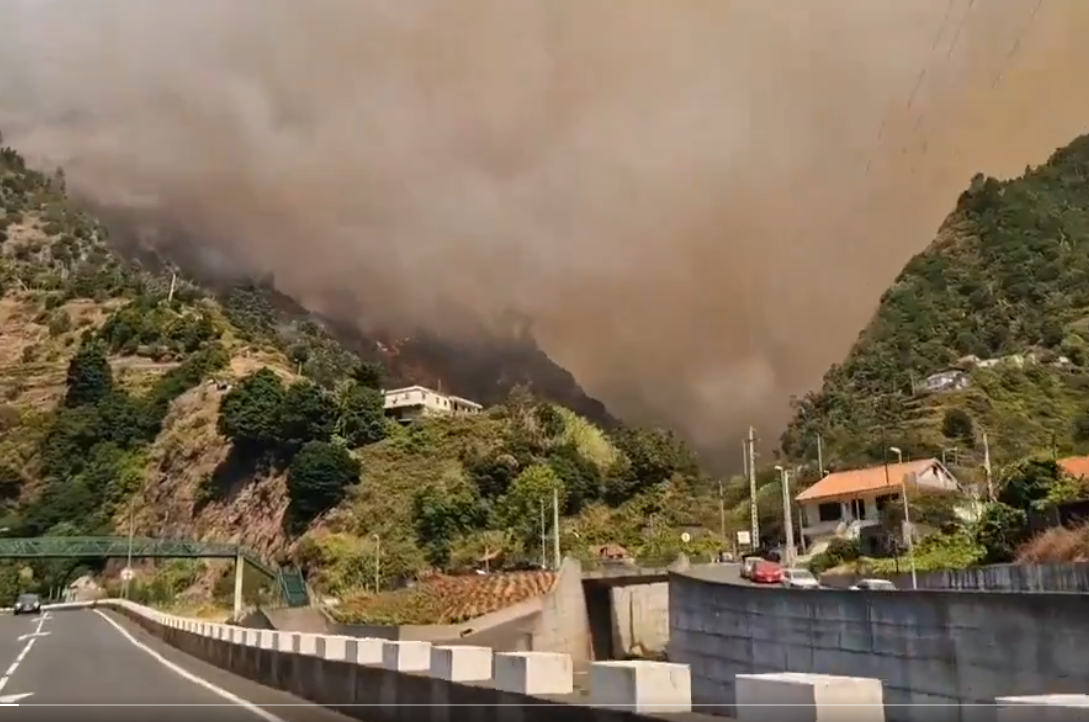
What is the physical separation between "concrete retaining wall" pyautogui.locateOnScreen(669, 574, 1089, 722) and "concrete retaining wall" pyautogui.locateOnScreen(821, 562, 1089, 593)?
597 cm

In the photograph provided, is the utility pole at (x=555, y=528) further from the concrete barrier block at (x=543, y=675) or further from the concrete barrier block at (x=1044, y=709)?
the concrete barrier block at (x=1044, y=709)

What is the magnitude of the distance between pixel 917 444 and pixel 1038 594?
119 meters

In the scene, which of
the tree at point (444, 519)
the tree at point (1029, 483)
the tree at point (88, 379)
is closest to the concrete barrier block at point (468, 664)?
Answer: the tree at point (1029, 483)

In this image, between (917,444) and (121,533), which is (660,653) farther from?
(121,533)

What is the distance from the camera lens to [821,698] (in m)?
5.38

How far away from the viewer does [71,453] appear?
165125 millimetres

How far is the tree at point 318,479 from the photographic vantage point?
122 meters

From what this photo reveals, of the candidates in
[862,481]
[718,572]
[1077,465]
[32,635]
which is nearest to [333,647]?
[32,635]

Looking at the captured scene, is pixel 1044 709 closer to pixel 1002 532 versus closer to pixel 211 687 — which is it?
pixel 211 687

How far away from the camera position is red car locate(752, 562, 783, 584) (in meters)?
56.5

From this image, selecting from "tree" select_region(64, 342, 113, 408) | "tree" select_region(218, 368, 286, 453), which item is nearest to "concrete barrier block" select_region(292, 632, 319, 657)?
"tree" select_region(218, 368, 286, 453)

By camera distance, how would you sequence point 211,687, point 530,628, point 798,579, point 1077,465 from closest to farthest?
point 211,687 < point 798,579 < point 530,628 < point 1077,465

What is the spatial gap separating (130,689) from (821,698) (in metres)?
16.8

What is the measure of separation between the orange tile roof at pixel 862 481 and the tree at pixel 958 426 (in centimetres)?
4785
